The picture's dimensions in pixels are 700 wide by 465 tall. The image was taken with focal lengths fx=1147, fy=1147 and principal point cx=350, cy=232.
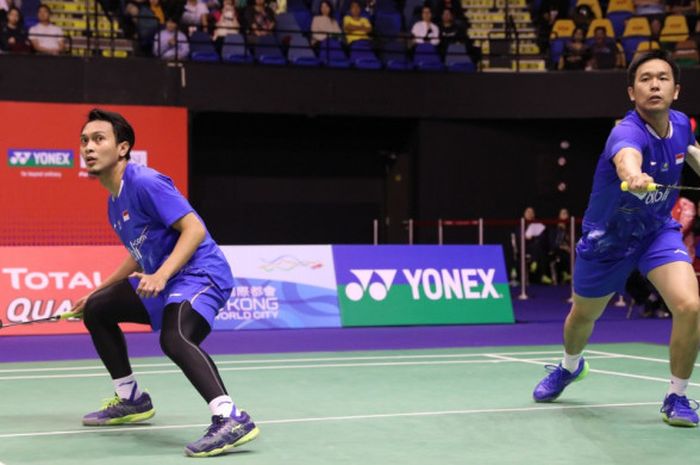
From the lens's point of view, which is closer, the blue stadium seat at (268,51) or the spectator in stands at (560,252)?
the blue stadium seat at (268,51)

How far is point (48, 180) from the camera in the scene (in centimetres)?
1634

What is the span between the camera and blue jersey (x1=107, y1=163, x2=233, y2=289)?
509 cm

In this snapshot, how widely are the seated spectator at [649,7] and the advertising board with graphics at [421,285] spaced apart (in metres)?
9.26

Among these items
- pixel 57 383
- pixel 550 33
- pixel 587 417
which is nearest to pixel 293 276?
pixel 57 383

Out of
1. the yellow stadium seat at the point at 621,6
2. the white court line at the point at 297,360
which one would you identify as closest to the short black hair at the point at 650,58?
the white court line at the point at 297,360

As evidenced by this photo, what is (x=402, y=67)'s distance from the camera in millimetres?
18703

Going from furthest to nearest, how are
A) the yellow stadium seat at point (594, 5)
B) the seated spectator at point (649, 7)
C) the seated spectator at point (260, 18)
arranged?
the yellow stadium seat at point (594, 5) < the seated spectator at point (649, 7) < the seated spectator at point (260, 18)

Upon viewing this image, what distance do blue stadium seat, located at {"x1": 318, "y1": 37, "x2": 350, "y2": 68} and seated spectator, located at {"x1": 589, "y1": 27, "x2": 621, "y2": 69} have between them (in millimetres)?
4169

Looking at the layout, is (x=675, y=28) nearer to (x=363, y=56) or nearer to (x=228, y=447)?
(x=363, y=56)

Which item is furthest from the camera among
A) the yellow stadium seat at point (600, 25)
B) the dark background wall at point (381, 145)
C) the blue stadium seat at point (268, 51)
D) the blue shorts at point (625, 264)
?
the yellow stadium seat at point (600, 25)

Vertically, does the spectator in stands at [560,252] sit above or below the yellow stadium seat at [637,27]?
below

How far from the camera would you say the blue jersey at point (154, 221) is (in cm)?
509

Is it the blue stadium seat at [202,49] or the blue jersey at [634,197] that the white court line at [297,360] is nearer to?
the blue jersey at [634,197]

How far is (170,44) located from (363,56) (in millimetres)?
3232
